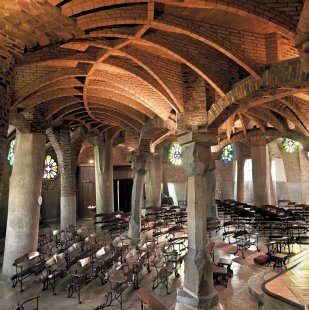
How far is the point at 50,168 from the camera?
23188 mm

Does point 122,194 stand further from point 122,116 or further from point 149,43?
point 149,43

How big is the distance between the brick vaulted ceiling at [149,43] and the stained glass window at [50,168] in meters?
13.5

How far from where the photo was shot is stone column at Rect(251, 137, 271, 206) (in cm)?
1791

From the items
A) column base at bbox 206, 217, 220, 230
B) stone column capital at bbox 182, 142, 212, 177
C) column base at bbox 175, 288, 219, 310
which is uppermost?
stone column capital at bbox 182, 142, 212, 177

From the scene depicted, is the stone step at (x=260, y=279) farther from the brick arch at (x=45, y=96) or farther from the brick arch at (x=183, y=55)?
the brick arch at (x=45, y=96)

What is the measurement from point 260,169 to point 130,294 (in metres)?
12.3

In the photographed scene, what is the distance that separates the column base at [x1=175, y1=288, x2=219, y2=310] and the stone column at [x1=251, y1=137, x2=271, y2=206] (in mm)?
11840

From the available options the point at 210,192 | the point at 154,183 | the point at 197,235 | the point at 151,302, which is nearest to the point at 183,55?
the point at 197,235

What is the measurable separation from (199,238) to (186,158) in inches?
89.6

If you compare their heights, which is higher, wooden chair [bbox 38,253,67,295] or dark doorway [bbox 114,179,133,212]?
dark doorway [bbox 114,179,133,212]

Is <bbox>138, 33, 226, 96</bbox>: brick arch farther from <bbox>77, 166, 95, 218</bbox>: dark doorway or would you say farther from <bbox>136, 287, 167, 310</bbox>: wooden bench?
A: <bbox>77, 166, 95, 218</bbox>: dark doorway

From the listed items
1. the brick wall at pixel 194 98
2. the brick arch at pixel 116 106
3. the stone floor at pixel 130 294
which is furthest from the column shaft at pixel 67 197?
the brick wall at pixel 194 98

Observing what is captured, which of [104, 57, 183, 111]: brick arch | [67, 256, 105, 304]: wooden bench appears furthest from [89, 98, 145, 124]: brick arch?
[67, 256, 105, 304]: wooden bench

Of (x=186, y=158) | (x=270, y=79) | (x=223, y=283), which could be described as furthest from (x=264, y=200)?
(x=270, y=79)
